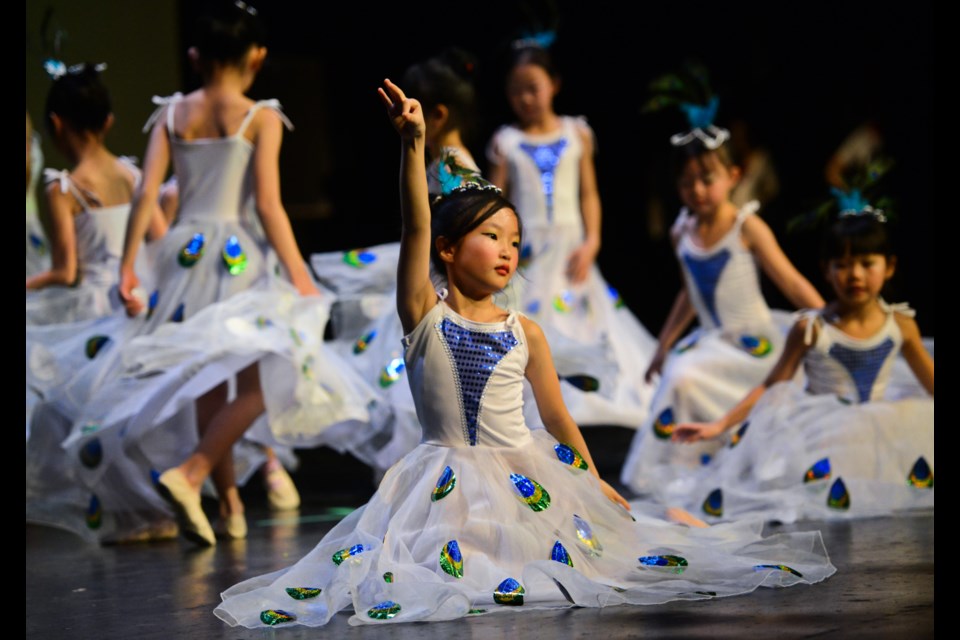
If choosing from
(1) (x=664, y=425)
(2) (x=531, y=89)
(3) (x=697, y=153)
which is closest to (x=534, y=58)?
(2) (x=531, y=89)

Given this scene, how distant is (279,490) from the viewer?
4.48 metres

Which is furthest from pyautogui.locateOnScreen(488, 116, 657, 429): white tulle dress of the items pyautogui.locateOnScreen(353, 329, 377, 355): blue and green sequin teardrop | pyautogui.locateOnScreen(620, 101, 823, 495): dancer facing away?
pyautogui.locateOnScreen(353, 329, 377, 355): blue and green sequin teardrop

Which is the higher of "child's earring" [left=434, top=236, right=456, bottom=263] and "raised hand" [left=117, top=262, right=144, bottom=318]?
"child's earring" [left=434, top=236, right=456, bottom=263]

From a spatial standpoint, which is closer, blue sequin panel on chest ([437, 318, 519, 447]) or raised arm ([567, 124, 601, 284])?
blue sequin panel on chest ([437, 318, 519, 447])

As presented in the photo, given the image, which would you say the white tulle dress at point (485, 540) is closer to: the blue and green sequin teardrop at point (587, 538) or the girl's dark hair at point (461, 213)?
the blue and green sequin teardrop at point (587, 538)

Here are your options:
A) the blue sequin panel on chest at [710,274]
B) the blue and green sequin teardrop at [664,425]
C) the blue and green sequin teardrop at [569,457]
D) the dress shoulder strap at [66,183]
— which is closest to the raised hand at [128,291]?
the dress shoulder strap at [66,183]

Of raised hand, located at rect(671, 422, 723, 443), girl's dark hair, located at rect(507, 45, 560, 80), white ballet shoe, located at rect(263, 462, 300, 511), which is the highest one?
girl's dark hair, located at rect(507, 45, 560, 80)

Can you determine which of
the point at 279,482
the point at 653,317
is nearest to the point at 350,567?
the point at 279,482

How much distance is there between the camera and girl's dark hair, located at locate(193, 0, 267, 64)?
4.05 m

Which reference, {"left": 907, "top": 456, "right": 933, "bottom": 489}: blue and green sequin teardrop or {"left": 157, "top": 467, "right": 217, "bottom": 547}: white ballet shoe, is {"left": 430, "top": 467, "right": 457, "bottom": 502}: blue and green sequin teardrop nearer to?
{"left": 157, "top": 467, "right": 217, "bottom": 547}: white ballet shoe

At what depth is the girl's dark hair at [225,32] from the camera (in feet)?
13.3

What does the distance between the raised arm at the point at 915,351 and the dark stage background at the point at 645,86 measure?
11.6ft

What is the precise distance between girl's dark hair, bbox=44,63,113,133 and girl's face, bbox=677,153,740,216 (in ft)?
5.81

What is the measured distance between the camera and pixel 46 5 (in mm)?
6148
